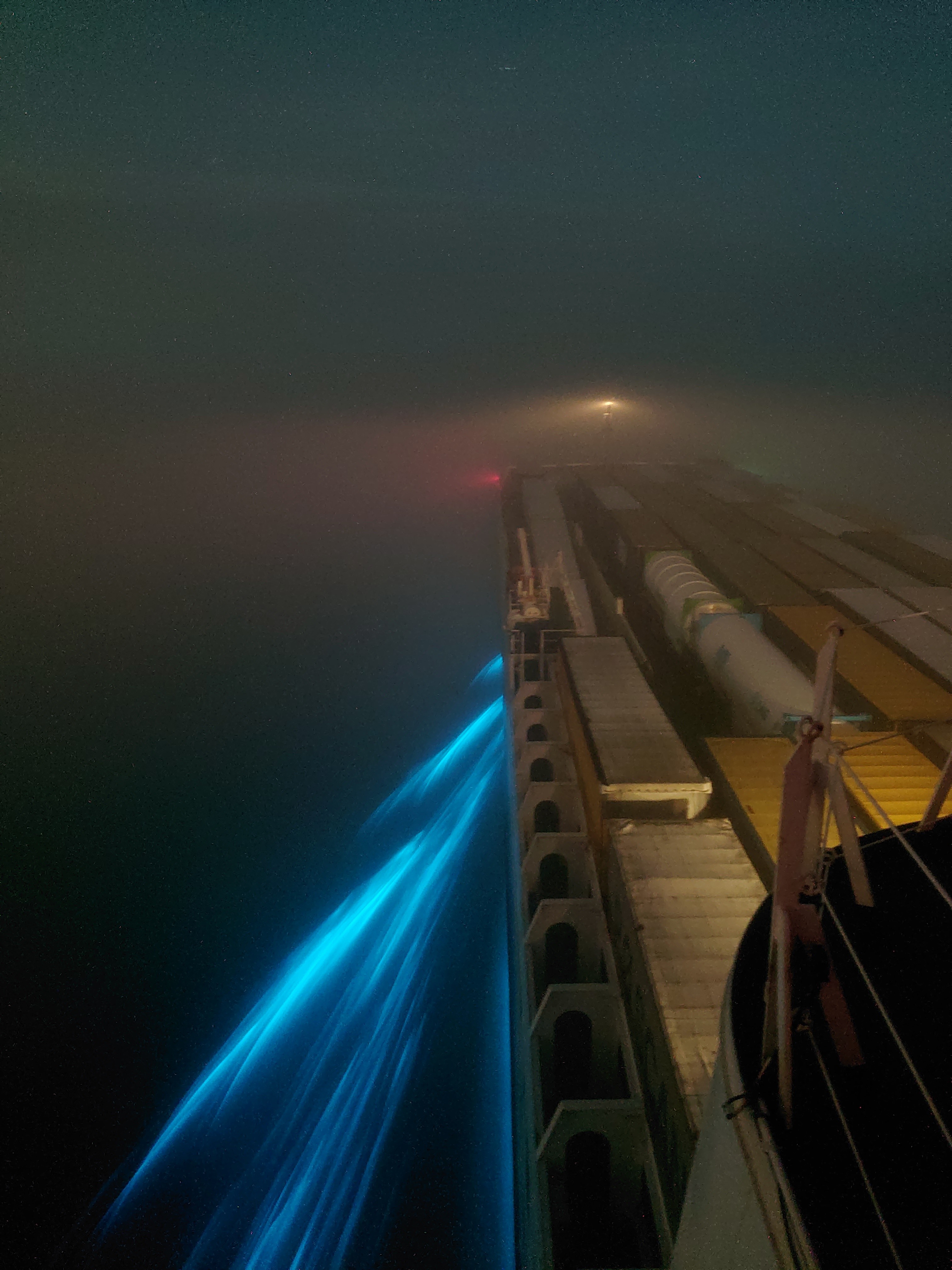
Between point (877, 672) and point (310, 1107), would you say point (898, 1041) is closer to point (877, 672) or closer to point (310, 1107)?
point (877, 672)

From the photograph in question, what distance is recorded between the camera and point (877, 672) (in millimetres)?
17312

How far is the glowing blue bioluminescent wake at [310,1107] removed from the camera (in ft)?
56.9

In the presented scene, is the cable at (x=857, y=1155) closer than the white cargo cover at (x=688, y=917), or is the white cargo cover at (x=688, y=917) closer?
the cable at (x=857, y=1155)

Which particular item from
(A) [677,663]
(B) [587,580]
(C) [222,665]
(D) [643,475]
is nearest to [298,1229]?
(A) [677,663]

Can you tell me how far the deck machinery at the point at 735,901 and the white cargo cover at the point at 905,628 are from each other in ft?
0.39

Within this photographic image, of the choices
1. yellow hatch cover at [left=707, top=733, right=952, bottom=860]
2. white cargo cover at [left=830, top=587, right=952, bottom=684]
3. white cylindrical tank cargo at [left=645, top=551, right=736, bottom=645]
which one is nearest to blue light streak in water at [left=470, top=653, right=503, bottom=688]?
white cylindrical tank cargo at [left=645, top=551, right=736, bottom=645]

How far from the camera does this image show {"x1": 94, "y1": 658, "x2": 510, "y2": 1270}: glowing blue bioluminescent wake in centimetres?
1733

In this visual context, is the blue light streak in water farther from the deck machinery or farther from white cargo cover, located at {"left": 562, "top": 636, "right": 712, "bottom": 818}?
white cargo cover, located at {"left": 562, "top": 636, "right": 712, "bottom": 818}

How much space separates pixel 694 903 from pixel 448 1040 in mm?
16005

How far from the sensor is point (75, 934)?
91.5ft

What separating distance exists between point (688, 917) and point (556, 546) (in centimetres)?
2700

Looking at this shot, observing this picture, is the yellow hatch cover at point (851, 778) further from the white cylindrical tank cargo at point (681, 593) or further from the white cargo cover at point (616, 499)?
the white cargo cover at point (616, 499)

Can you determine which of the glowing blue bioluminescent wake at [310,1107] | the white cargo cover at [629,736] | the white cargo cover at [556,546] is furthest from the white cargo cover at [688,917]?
the white cargo cover at [556,546]

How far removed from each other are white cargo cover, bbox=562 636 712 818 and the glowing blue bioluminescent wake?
12799mm
